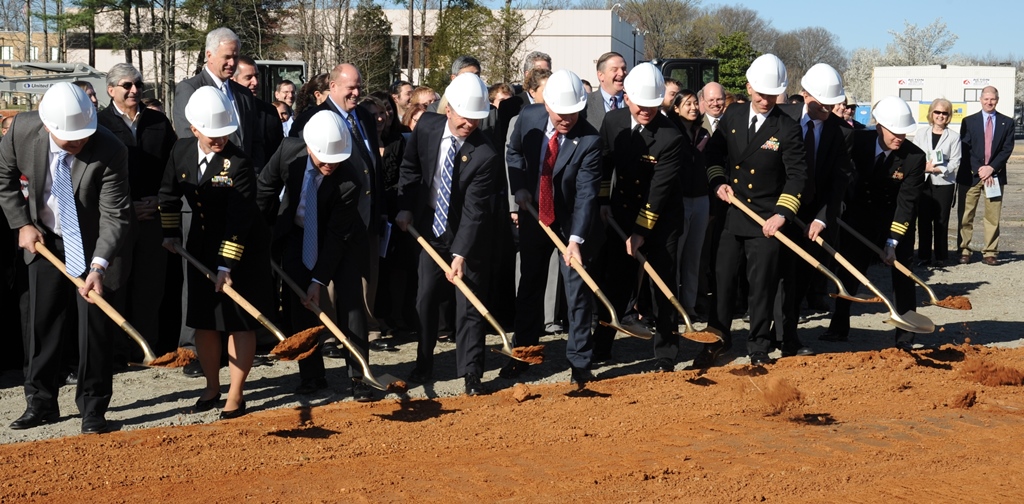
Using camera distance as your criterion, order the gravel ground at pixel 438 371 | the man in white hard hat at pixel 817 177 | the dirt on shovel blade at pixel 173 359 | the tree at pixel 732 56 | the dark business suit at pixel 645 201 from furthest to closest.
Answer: the tree at pixel 732 56
the man in white hard hat at pixel 817 177
the dark business suit at pixel 645 201
the gravel ground at pixel 438 371
the dirt on shovel blade at pixel 173 359

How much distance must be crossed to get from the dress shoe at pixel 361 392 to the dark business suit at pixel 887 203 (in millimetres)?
4420

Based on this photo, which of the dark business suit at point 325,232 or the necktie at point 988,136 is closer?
the dark business suit at point 325,232

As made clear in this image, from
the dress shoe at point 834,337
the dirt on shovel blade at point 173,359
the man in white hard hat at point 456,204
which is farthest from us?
the dress shoe at point 834,337

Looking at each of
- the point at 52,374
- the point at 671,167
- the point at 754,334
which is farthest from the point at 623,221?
the point at 52,374

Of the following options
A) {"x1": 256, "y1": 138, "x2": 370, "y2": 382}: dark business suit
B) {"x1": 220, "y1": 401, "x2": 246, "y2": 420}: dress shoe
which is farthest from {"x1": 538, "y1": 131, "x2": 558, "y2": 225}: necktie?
{"x1": 220, "y1": 401, "x2": 246, "y2": 420}: dress shoe

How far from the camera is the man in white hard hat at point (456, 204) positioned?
7.67 m

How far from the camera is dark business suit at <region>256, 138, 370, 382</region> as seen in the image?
738 centimetres

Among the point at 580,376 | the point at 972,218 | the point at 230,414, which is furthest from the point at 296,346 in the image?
the point at 972,218

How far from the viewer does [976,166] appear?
14.9 m

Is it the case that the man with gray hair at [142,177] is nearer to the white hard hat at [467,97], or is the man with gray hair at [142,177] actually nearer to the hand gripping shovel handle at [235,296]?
the hand gripping shovel handle at [235,296]

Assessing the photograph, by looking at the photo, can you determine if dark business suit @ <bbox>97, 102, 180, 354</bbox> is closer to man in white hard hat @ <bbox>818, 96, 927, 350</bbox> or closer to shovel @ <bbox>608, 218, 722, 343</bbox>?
shovel @ <bbox>608, 218, 722, 343</bbox>

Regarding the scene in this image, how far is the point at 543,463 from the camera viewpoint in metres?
6.03

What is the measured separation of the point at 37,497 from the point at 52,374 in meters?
1.65

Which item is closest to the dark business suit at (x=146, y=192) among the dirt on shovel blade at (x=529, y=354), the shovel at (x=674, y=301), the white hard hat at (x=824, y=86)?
the dirt on shovel blade at (x=529, y=354)
